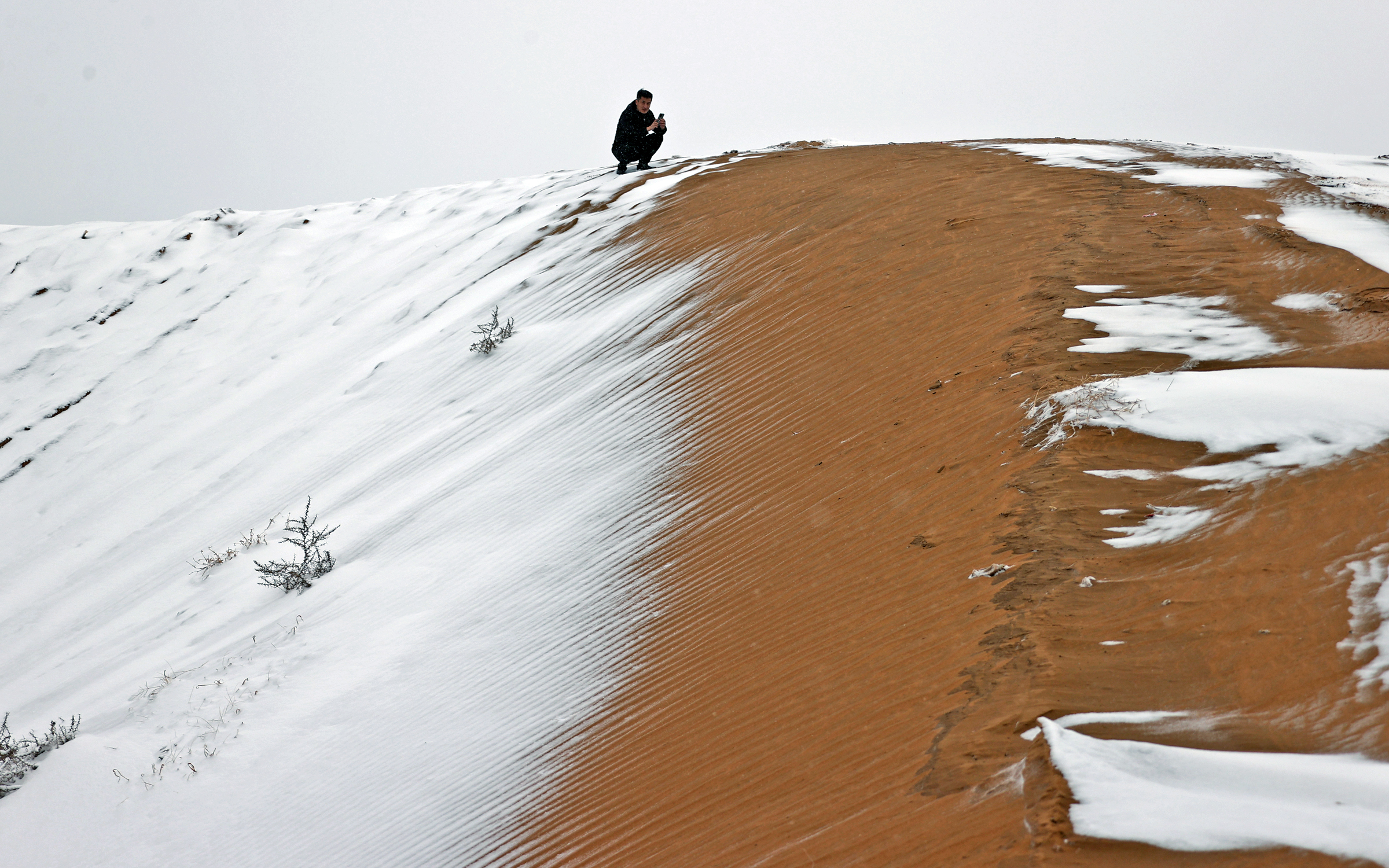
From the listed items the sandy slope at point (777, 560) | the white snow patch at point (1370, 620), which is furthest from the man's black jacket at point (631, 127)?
the white snow patch at point (1370, 620)

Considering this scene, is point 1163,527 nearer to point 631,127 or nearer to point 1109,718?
point 1109,718

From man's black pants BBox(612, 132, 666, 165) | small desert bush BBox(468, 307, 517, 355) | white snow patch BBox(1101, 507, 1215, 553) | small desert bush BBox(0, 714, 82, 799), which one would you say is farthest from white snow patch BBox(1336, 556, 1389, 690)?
man's black pants BBox(612, 132, 666, 165)

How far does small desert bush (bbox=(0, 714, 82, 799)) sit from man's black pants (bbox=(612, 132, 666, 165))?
8.93 m

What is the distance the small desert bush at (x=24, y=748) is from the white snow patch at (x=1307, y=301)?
7.16 meters

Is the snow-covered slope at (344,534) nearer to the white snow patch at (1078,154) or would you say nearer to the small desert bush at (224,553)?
the small desert bush at (224,553)

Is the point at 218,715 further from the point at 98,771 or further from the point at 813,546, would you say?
the point at 813,546

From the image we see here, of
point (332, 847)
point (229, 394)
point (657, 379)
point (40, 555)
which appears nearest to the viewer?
point (332, 847)

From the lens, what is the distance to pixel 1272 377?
155 inches

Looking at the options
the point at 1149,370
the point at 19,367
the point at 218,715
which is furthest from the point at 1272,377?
the point at 19,367

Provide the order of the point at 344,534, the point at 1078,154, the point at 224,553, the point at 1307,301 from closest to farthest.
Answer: the point at 1307,301, the point at 344,534, the point at 224,553, the point at 1078,154

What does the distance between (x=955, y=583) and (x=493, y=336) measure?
5975 mm

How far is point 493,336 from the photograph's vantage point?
8.27 m

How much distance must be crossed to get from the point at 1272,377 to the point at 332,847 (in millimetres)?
4667

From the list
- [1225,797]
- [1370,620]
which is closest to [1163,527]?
[1370,620]
